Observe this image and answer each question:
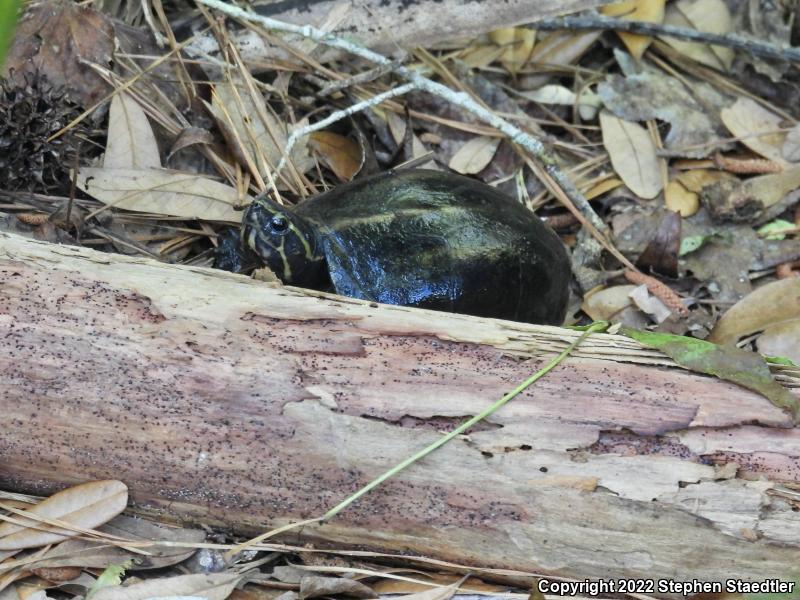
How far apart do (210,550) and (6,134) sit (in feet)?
5.06

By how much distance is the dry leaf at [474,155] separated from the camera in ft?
11.2

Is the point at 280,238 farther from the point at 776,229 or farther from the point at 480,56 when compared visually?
the point at 776,229

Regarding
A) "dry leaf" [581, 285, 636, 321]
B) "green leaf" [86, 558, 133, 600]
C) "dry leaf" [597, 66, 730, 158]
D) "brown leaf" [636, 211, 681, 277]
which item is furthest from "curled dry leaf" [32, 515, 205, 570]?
"dry leaf" [597, 66, 730, 158]

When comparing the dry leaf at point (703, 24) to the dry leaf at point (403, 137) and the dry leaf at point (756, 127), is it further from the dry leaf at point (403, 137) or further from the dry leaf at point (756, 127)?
the dry leaf at point (403, 137)

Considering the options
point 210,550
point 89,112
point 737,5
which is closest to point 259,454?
point 210,550

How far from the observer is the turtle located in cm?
263

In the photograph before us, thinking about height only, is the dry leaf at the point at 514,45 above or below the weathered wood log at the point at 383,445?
above

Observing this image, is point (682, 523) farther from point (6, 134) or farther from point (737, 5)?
point (737, 5)

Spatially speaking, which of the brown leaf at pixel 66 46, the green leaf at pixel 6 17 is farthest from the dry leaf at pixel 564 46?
the green leaf at pixel 6 17

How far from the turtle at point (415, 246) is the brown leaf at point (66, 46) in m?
0.88

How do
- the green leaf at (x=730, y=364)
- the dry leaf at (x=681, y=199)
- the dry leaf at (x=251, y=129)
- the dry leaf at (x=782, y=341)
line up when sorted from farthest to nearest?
the dry leaf at (x=681, y=199) → the dry leaf at (x=251, y=129) → the dry leaf at (x=782, y=341) → the green leaf at (x=730, y=364)

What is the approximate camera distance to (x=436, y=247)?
2.66 meters

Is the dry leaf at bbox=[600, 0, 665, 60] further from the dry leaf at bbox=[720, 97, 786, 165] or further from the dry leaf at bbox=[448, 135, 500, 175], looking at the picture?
the dry leaf at bbox=[448, 135, 500, 175]

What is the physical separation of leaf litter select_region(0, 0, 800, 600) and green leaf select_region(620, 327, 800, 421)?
1.1 inches
